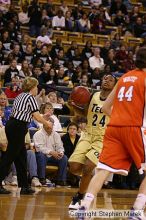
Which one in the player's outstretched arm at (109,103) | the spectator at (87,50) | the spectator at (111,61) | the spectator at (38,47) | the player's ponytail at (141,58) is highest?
the player's ponytail at (141,58)

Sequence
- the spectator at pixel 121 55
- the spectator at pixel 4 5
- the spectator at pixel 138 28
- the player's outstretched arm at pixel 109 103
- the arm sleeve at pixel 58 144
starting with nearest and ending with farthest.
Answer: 1. the player's outstretched arm at pixel 109 103
2. the arm sleeve at pixel 58 144
3. the spectator at pixel 4 5
4. the spectator at pixel 121 55
5. the spectator at pixel 138 28

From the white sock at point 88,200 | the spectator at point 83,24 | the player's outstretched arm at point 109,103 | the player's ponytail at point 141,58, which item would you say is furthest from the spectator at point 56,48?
the white sock at point 88,200

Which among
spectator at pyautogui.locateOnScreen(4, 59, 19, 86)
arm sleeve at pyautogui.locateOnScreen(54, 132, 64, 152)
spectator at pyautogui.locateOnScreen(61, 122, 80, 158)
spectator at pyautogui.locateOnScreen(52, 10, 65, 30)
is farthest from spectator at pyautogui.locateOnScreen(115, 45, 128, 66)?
arm sleeve at pyautogui.locateOnScreen(54, 132, 64, 152)

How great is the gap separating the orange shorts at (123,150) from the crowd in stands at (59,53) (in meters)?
5.29

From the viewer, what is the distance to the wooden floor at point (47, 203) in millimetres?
7598

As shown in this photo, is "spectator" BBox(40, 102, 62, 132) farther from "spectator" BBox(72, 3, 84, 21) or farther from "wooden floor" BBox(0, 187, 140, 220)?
"spectator" BBox(72, 3, 84, 21)

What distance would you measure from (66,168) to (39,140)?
0.70 m

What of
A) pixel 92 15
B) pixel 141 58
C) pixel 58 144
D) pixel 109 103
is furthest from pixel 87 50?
pixel 141 58

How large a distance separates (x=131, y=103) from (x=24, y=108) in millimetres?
3535

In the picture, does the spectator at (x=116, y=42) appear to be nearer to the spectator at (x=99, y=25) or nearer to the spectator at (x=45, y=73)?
the spectator at (x=99, y=25)

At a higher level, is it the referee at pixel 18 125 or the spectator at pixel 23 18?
the referee at pixel 18 125

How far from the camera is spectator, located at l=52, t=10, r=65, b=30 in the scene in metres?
21.5

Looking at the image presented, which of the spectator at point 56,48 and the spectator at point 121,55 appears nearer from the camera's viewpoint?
the spectator at point 56,48

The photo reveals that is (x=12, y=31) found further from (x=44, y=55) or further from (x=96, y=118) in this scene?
(x=96, y=118)
